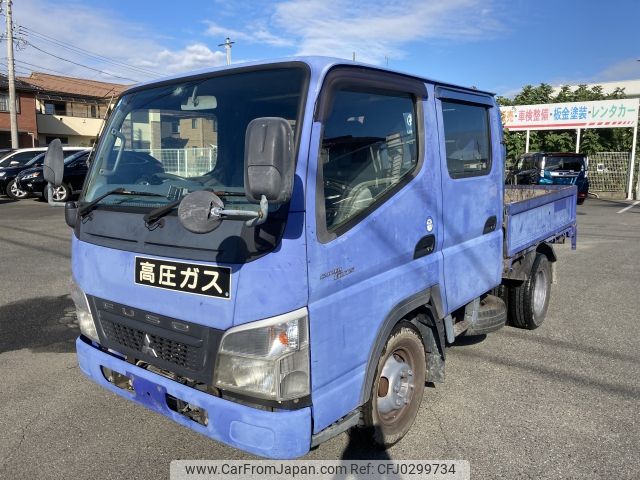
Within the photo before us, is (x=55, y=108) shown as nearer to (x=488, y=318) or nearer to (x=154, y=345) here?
(x=488, y=318)

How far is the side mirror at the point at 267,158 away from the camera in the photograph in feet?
6.08

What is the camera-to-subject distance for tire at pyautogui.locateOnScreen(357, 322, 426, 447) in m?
2.78

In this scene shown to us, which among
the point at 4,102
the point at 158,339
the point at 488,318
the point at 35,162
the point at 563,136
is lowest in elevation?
the point at 488,318

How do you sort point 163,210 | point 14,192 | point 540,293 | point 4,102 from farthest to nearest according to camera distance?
point 4,102 < point 14,192 < point 540,293 < point 163,210

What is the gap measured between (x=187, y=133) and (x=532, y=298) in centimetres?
367

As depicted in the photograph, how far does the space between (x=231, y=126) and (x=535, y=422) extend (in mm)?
2683

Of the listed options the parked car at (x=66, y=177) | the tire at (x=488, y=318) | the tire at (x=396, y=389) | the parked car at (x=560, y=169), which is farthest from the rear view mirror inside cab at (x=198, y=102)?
the parked car at (x=560, y=169)


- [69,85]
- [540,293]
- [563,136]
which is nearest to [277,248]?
[540,293]

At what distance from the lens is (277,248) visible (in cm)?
215

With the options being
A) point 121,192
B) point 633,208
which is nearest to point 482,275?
point 121,192

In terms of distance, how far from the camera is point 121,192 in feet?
9.15

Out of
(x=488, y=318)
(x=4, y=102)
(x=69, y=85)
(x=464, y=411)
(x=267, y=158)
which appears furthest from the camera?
(x=69, y=85)

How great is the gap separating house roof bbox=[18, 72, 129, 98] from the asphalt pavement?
1648 inches

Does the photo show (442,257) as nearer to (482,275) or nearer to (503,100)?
(482,275)
